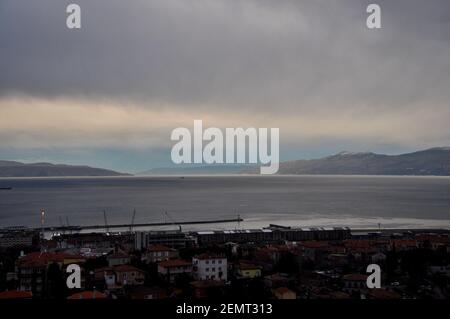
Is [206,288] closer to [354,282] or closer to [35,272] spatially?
[354,282]

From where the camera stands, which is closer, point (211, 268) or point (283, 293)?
point (283, 293)

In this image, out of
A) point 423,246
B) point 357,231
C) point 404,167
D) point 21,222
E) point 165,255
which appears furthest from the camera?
point 404,167

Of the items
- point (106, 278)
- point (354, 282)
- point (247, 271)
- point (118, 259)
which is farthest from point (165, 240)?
point (354, 282)

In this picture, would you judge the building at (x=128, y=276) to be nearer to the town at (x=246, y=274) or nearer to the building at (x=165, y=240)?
the town at (x=246, y=274)

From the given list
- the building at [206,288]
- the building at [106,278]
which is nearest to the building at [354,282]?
the building at [206,288]
